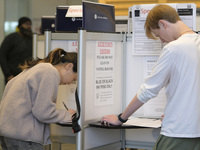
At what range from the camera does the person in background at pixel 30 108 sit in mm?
2350

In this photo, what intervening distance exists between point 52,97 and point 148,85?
0.67 meters

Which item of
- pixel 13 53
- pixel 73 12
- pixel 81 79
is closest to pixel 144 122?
pixel 81 79

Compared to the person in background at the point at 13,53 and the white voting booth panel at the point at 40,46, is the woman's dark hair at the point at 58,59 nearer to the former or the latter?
the white voting booth panel at the point at 40,46

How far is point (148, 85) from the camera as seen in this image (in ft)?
6.72

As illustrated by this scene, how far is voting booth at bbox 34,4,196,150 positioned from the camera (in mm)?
2516

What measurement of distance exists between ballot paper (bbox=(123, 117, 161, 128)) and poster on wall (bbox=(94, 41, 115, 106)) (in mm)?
217

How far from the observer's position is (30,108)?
238 centimetres

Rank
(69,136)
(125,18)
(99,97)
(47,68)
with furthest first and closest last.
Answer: (125,18), (69,136), (99,97), (47,68)

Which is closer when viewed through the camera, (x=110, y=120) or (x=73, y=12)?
(x=110, y=120)

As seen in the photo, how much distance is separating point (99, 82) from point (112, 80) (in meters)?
0.17

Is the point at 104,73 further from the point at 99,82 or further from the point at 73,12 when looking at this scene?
the point at 73,12

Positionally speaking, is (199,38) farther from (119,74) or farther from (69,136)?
(69,136)

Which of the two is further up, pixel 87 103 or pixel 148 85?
pixel 148 85

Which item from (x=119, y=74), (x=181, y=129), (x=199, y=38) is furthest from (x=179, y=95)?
(x=119, y=74)
